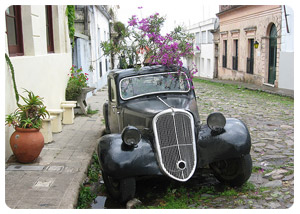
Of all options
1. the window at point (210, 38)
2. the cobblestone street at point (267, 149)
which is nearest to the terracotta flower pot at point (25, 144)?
the cobblestone street at point (267, 149)

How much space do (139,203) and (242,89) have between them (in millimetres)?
14623

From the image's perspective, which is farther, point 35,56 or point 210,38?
point 210,38

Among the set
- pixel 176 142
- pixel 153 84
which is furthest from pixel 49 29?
pixel 176 142

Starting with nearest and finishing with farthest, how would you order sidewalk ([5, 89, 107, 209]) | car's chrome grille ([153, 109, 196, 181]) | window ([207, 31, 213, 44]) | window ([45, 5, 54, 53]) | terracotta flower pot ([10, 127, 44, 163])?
sidewalk ([5, 89, 107, 209]), car's chrome grille ([153, 109, 196, 181]), terracotta flower pot ([10, 127, 44, 163]), window ([45, 5, 54, 53]), window ([207, 31, 213, 44])

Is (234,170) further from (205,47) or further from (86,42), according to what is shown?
(205,47)

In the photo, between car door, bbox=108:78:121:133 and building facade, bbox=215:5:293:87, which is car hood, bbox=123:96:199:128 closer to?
car door, bbox=108:78:121:133

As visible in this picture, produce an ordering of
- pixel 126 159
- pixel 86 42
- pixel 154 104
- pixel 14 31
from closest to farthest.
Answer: pixel 126 159 < pixel 154 104 < pixel 14 31 < pixel 86 42

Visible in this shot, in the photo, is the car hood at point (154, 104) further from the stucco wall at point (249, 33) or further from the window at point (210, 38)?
the window at point (210, 38)

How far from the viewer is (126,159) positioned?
421cm

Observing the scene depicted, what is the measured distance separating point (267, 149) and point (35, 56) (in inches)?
203

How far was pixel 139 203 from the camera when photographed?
429cm

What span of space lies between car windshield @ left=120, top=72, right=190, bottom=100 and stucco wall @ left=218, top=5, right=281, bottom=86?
41.2 ft

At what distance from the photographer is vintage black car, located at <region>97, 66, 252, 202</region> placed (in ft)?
14.0

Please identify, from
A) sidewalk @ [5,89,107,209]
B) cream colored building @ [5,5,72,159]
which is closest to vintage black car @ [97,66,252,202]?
sidewalk @ [5,89,107,209]
